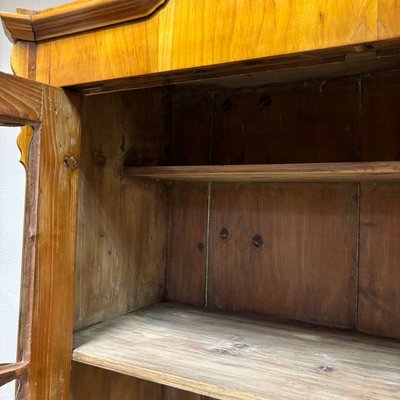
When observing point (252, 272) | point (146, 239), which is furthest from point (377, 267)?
point (146, 239)

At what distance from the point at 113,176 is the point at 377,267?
712 millimetres

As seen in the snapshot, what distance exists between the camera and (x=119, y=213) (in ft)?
3.71

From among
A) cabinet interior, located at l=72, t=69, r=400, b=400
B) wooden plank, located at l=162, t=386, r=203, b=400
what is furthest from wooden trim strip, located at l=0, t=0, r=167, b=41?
wooden plank, located at l=162, t=386, r=203, b=400

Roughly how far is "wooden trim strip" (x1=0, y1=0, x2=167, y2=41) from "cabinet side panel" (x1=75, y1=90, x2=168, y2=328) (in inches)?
8.7

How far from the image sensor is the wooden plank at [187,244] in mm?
1285

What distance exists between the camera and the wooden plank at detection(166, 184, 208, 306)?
129 cm

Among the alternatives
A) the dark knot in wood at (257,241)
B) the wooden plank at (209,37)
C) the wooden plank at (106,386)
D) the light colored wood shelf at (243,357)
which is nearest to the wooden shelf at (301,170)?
the dark knot in wood at (257,241)

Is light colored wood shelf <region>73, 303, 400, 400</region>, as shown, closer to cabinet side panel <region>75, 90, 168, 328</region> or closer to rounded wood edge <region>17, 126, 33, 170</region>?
cabinet side panel <region>75, 90, 168, 328</region>

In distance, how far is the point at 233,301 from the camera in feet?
4.04

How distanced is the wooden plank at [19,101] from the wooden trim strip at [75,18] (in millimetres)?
127

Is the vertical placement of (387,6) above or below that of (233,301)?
above

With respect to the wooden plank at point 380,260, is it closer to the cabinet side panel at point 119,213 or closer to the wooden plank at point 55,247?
the cabinet side panel at point 119,213

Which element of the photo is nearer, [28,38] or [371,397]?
[371,397]

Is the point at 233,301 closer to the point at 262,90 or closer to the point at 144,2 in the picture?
the point at 262,90
